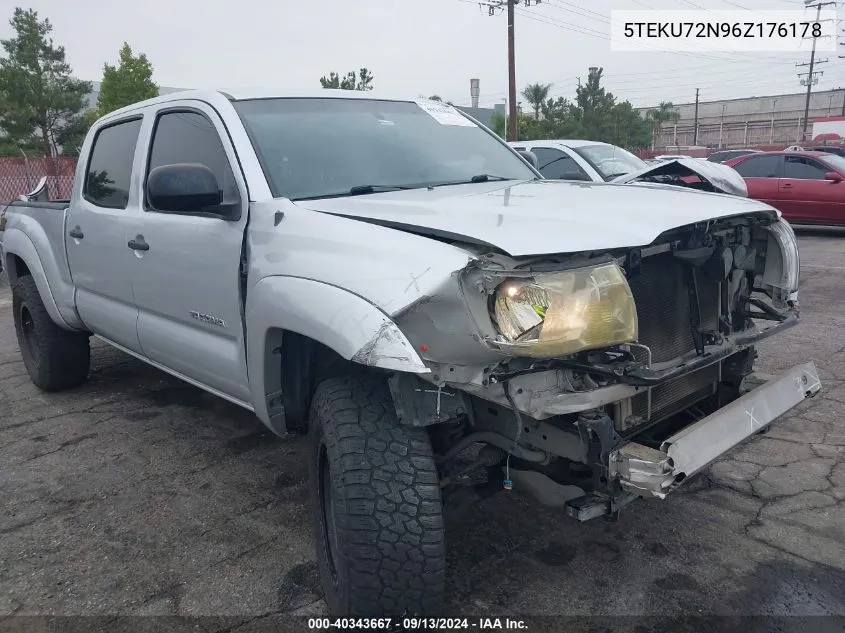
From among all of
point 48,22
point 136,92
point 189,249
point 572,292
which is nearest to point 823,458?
point 572,292

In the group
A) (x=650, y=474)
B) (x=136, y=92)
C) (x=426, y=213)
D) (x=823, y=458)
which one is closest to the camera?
(x=650, y=474)

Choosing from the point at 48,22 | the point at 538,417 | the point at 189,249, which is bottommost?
the point at 538,417

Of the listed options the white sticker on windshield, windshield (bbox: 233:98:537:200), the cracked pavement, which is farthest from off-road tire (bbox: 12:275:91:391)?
the white sticker on windshield

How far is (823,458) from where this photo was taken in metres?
3.67

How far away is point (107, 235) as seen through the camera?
396 cm

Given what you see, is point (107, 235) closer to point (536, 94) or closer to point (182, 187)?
point (182, 187)

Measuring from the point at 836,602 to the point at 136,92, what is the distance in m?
39.8

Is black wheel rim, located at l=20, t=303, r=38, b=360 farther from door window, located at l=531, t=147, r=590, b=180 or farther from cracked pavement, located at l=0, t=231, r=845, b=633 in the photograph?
door window, located at l=531, t=147, r=590, b=180

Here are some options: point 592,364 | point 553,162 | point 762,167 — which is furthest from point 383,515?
point 762,167

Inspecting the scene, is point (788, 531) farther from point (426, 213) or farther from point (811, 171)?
point (811, 171)

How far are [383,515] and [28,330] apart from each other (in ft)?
13.8

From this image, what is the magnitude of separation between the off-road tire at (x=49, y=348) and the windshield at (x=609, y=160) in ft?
21.1

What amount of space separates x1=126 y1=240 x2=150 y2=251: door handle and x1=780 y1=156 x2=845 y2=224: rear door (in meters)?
11.8

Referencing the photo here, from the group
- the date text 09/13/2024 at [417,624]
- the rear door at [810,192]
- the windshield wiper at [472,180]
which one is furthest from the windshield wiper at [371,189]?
the rear door at [810,192]
